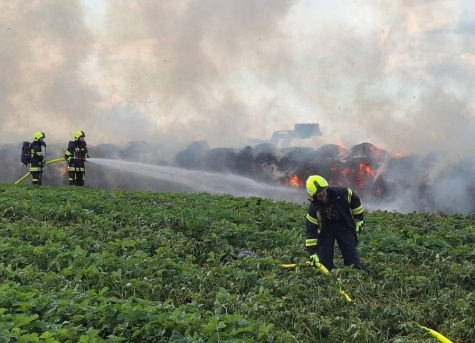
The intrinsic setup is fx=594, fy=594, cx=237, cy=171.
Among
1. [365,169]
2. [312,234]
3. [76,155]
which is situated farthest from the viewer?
[365,169]

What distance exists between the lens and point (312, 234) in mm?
8367

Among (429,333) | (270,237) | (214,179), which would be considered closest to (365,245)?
(270,237)

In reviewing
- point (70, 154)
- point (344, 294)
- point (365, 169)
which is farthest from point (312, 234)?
point (365, 169)

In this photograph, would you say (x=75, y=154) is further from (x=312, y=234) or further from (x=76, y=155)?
(x=312, y=234)

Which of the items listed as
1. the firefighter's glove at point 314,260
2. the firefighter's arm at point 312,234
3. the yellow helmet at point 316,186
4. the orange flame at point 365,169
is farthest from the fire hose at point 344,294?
the orange flame at point 365,169

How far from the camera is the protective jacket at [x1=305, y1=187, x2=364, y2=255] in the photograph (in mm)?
8234

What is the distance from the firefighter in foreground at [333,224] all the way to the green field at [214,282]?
0.32 metres

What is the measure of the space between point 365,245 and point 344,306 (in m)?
3.34

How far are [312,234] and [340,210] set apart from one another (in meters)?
0.52

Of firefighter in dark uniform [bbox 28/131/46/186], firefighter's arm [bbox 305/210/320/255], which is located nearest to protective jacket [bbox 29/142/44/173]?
firefighter in dark uniform [bbox 28/131/46/186]

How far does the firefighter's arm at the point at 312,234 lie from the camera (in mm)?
8289

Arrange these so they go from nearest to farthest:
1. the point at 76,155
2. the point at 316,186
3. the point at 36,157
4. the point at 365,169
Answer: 1. the point at 316,186
2. the point at 76,155
3. the point at 36,157
4. the point at 365,169

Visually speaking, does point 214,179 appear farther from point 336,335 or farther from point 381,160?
point 336,335

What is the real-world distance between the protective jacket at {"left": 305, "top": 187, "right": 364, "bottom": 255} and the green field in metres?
0.41
